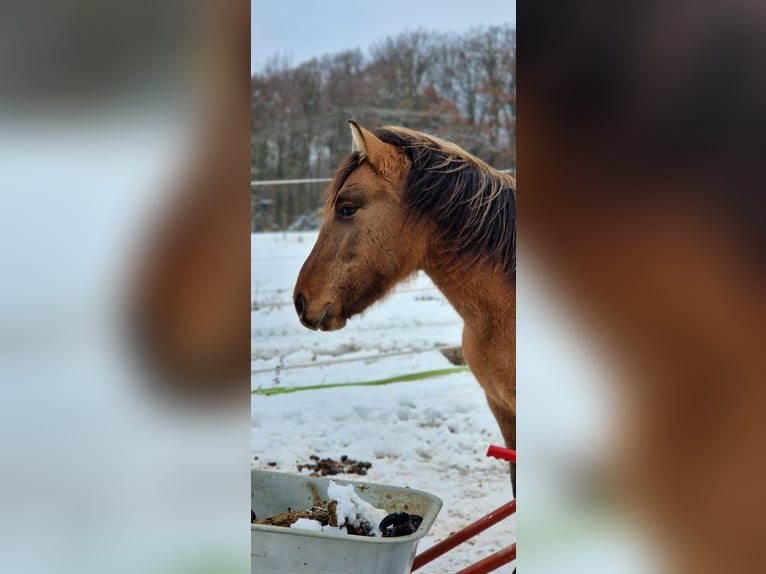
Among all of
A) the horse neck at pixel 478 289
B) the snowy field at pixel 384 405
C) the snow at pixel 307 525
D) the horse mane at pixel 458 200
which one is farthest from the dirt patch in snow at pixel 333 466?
the horse mane at pixel 458 200

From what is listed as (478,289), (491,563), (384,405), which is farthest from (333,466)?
(478,289)

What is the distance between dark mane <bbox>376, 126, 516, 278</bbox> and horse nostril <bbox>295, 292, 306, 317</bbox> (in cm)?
40

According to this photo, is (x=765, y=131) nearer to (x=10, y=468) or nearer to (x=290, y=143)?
(x=10, y=468)

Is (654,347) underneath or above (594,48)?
underneath

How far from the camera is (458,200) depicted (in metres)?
1.92

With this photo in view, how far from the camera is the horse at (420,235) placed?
1926 mm

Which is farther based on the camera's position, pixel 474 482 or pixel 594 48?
pixel 474 482

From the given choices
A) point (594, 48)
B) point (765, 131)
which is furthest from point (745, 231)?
point (594, 48)

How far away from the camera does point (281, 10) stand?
2117 millimetres

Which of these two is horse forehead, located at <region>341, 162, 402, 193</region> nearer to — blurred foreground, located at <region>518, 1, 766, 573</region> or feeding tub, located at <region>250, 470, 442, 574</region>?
feeding tub, located at <region>250, 470, 442, 574</region>

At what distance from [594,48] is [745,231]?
28cm

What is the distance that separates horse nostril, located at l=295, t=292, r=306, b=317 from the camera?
81.1 inches

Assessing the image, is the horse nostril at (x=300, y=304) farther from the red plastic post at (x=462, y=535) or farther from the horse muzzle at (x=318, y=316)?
the red plastic post at (x=462, y=535)

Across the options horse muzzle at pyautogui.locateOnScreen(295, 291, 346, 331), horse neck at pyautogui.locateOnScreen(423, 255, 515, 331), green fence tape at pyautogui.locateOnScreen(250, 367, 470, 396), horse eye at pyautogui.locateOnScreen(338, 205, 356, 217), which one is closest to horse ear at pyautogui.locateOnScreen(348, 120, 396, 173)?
horse eye at pyautogui.locateOnScreen(338, 205, 356, 217)
